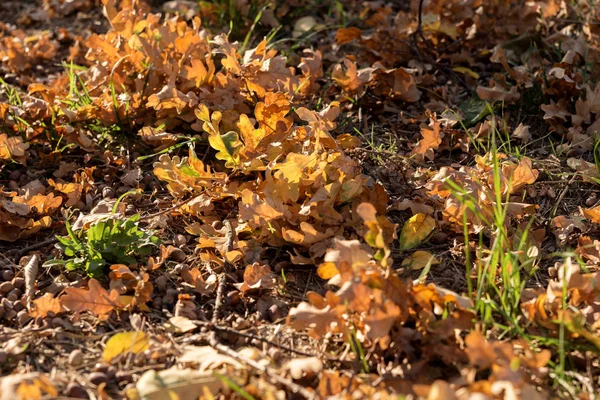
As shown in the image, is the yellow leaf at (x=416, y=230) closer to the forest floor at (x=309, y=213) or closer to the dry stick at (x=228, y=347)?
the forest floor at (x=309, y=213)

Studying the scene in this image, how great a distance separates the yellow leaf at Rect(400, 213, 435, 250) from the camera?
218 centimetres

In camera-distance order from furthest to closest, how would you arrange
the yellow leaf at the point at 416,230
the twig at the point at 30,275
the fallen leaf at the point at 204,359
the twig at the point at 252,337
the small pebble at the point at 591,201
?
the small pebble at the point at 591,201
the yellow leaf at the point at 416,230
the twig at the point at 30,275
the twig at the point at 252,337
the fallen leaf at the point at 204,359

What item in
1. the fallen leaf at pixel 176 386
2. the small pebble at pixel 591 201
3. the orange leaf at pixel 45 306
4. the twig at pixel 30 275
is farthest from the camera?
the small pebble at pixel 591 201

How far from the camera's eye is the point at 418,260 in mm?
2117

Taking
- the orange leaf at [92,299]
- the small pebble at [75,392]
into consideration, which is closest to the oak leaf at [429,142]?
the orange leaf at [92,299]

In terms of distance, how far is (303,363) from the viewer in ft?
5.39

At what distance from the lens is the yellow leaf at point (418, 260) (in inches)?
82.6

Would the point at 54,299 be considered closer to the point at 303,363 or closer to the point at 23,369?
the point at 23,369

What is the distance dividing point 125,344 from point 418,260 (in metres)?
0.91

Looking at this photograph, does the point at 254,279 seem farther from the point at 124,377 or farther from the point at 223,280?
the point at 124,377

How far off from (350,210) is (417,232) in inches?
8.9

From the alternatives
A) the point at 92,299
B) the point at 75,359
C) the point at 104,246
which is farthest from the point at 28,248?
the point at 75,359

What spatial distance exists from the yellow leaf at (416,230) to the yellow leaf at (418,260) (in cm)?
4

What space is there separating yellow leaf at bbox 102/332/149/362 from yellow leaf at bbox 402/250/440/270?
0.81 meters
